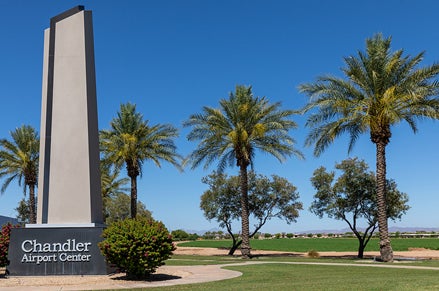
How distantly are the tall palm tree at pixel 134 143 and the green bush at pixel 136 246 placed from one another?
20329 mm

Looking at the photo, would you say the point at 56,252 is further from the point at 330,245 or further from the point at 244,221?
the point at 330,245

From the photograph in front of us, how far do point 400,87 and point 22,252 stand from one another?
20.3m

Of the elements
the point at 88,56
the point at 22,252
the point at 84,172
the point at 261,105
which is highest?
the point at 261,105

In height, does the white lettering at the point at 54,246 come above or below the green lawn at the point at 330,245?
above

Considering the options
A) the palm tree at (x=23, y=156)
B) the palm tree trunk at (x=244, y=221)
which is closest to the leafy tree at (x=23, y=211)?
the palm tree at (x=23, y=156)

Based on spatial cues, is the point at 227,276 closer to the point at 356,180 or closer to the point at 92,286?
the point at 92,286

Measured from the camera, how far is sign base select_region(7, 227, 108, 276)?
16484mm

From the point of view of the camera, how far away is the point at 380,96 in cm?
2569

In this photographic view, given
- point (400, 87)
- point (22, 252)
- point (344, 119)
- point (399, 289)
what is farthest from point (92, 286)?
point (400, 87)

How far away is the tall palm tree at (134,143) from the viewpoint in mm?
35909

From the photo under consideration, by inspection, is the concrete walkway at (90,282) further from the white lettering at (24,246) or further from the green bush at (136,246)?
the white lettering at (24,246)

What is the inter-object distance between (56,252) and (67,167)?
302cm

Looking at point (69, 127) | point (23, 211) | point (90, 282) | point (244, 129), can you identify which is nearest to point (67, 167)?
point (69, 127)

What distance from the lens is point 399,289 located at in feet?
36.0
